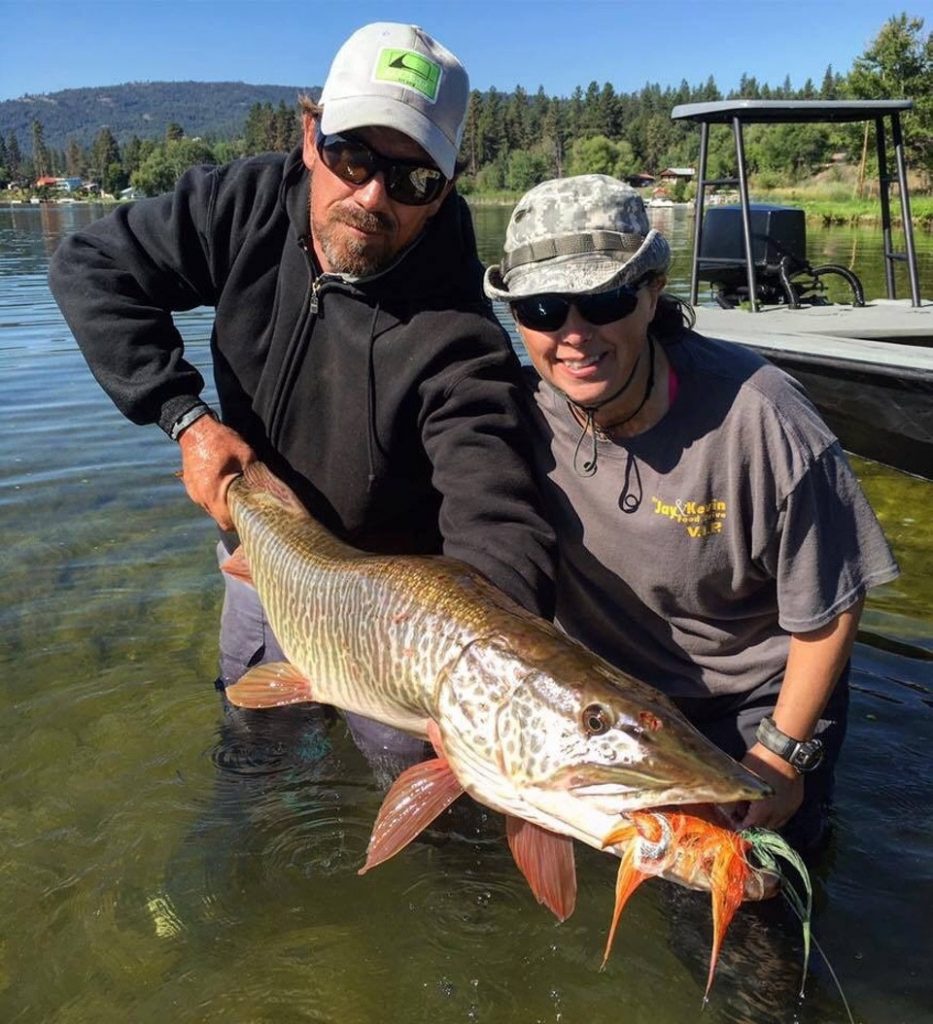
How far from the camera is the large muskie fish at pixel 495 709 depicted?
6.77 feet

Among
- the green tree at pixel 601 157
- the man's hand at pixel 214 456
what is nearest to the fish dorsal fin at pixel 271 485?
the man's hand at pixel 214 456

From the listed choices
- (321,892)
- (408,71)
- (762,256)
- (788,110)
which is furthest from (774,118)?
(321,892)

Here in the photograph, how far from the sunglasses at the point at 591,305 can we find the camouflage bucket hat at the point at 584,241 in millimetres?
31

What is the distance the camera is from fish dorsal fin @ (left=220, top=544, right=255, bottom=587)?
11.9ft

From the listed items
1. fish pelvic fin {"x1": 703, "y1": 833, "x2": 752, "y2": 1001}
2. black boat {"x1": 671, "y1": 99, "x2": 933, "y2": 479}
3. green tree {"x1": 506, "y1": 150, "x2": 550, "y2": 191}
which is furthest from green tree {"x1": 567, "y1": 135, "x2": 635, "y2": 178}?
fish pelvic fin {"x1": 703, "y1": 833, "x2": 752, "y2": 1001}

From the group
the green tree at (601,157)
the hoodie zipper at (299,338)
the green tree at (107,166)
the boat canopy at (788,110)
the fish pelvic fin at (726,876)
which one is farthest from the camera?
the green tree at (107,166)

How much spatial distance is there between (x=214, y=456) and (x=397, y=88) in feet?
4.50

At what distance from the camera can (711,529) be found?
288 centimetres

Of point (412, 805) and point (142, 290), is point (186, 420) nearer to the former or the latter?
point (142, 290)

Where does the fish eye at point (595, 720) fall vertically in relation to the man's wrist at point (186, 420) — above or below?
below

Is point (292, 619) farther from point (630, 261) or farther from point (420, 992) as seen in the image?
point (630, 261)

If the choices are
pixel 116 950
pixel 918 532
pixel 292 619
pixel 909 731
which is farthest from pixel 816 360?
pixel 116 950

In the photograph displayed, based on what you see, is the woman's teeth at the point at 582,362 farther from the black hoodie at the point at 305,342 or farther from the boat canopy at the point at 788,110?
the boat canopy at the point at 788,110

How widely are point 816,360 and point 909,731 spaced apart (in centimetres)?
398
